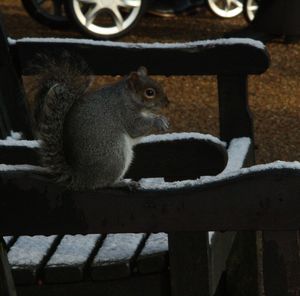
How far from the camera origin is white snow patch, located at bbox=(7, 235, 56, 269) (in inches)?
126

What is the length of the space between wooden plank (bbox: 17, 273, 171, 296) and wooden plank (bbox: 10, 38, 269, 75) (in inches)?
41.6

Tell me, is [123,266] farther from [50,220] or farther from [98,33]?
[98,33]

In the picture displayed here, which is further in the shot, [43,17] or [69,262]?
[43,17]

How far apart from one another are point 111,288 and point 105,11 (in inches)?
239

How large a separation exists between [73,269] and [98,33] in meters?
5.96

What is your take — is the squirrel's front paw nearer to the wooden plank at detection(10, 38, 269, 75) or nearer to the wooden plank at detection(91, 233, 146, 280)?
the wooden plank at detection(91, 233, 146, 280)

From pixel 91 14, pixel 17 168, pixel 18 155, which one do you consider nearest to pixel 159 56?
pixel 18 155

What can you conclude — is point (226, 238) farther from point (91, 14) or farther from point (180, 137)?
point (91, 14)

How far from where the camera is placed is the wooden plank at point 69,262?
10.3ft

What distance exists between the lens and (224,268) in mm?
3604

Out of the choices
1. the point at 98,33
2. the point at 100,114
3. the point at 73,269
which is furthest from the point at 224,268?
the point at 98,33

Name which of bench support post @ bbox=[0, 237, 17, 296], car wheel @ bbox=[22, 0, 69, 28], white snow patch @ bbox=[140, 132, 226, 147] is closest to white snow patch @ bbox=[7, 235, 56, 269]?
bench support post @ bbox=[0, 237, 17, 296]

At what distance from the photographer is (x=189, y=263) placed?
3021mm

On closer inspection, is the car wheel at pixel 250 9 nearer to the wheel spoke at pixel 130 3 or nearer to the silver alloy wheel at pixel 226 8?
the silver alloy wheel at pixel 226 8
